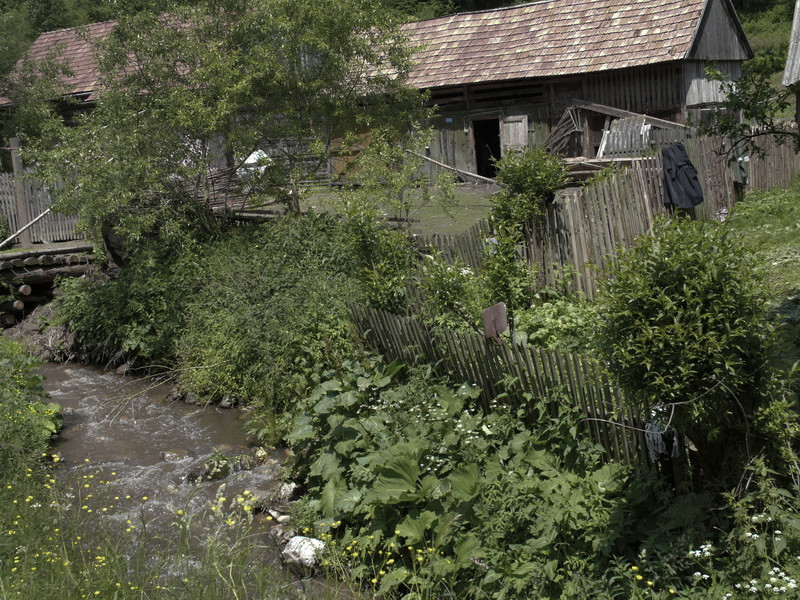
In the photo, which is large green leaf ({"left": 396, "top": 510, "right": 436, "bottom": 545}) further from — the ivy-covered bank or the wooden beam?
the wooden beam

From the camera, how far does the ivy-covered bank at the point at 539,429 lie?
4.64 m

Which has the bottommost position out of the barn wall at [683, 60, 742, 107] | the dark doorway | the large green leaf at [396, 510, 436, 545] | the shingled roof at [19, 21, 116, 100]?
the large green leaf at [396, 510, 436, 545]

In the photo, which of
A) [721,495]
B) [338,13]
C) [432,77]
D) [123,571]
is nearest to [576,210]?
[721,495]

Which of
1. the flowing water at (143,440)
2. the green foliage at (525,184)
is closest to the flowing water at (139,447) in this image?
the flowing water at (143,440)

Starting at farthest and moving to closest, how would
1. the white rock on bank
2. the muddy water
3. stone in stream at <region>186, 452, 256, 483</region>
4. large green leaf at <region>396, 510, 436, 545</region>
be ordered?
stone in stream at <region>186, 452, 256, 483</region>, the muddy water, the white rock on bank, large green leaf at <region>396, 510, 436, 545</region>

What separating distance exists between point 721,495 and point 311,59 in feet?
33.5

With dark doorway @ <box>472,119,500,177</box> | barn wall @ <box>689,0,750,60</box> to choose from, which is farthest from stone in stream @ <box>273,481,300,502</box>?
dark doorway @ <box>472,119,500,177</box>

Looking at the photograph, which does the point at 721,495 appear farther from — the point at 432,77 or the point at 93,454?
the point at 432,77

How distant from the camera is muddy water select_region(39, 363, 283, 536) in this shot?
7777 millimetres

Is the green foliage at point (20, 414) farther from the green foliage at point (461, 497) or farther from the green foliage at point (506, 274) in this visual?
the green foliage at point (506, 274)

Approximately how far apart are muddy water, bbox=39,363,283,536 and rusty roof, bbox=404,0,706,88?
37.5 feet

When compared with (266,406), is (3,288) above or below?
above

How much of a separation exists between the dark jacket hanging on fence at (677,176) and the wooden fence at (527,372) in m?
5.00

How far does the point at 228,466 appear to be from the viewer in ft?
27.9
